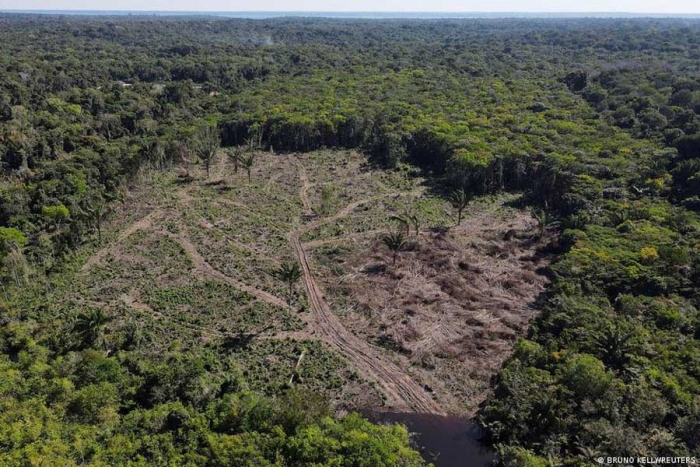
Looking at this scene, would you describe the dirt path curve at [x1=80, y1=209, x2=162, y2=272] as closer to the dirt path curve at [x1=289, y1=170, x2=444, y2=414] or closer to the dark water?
the dirt path curve at [x1=289, y1=170, x2=444, y2=414]

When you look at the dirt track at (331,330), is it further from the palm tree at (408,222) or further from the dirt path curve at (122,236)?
the palm tree at (408,222)

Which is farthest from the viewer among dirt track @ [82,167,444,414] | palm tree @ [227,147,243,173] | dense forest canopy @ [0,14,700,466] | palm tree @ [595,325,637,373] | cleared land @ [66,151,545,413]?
palm tree @ [227,147,243,173]

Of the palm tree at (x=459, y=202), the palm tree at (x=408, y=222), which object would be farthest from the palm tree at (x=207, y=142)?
the palm tree at (x=459, y=202)

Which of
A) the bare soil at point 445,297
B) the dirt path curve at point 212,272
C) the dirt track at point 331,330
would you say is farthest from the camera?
the dirt path curve at point 212,272

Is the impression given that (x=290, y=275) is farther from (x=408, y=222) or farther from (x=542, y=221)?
(x=542, y=221)

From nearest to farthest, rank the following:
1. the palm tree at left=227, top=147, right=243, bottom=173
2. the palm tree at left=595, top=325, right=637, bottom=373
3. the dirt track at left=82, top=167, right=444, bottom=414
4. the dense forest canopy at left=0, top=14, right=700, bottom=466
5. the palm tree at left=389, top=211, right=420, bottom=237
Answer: the dense forest canopy at left=0, top=14, right=700, bottom=466
the palm tree at left=595, top=325, right=637, bottom=373
the dirt track at left=82, top=167, right=444, bottom=414
the palm tree at left=389, top=211, right=420, bottom=237
the palm tree at left=227, top=147, right=243, bottom=173

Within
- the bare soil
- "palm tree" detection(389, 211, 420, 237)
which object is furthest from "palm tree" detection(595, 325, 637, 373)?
"palm tree" detection(389, 211, 420, 237)
